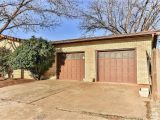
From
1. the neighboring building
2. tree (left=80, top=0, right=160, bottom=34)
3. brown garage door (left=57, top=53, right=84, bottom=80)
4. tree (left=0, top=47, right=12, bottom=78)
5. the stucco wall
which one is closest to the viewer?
the stucco wall

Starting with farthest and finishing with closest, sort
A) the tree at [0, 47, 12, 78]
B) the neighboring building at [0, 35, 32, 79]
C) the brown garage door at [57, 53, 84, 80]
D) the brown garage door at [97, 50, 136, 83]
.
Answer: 1. the neighboring building at [0, 35, 32, 79]
2. the tree at [0, 47, 12, 78]
3. the brown garage door at [57, 53, 84, 80]
4. the brown garage door at [97, 50, 136, 83]

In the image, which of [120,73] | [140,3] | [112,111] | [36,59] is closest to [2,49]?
[36,59]

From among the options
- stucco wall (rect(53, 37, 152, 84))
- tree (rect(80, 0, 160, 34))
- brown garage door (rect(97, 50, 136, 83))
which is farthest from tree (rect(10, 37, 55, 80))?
tree (rect(80, 0, 160, 34))

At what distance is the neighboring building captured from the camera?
51.1 feet

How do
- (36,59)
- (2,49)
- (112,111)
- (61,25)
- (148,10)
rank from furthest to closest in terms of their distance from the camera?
(148,10) → (61,25) → (2,49) → (36,59) → (112,111)

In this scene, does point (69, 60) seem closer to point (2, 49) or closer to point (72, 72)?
point (72, 72)

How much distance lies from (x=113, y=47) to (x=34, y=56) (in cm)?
549

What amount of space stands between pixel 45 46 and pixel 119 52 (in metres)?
5.27

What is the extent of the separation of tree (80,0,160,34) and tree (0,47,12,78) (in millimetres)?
10953

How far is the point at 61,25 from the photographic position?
20.1m

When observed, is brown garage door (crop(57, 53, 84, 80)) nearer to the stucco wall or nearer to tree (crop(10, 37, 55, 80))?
the stucco wall

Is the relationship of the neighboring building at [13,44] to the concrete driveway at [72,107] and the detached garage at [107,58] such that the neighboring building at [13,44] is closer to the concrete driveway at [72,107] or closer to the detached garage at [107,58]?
the detached garage at [107,58]

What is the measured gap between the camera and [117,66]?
11938 millimetres

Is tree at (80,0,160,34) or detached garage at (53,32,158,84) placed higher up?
tree at (80,0,160,34)
